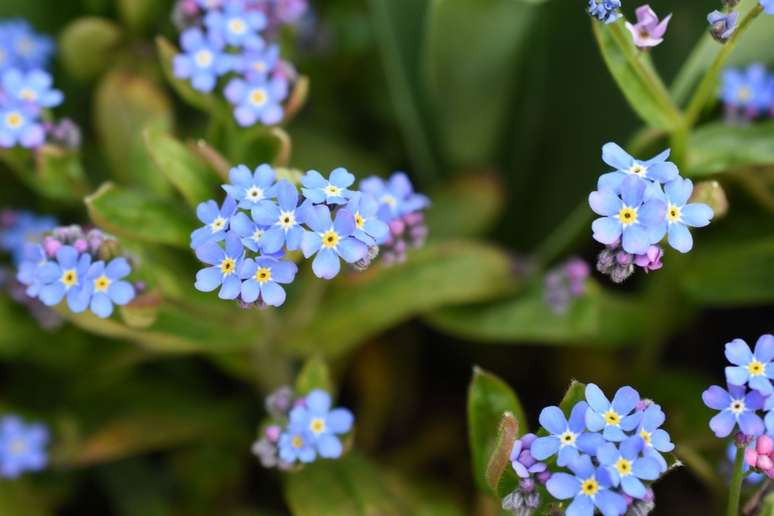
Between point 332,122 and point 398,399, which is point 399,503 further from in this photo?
point 332,122

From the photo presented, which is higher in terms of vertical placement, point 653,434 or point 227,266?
point 227,266

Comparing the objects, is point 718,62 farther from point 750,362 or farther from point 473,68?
point 473,68

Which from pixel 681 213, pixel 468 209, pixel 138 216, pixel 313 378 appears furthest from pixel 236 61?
pixel 681 213

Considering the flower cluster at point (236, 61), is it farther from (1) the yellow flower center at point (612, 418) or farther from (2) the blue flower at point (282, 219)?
(1) the yellow flower center at point (612, 418)

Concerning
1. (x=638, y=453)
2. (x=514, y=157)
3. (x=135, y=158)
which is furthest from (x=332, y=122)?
(x=638, y=453)

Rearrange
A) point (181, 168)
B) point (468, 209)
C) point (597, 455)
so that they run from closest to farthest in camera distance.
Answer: point (597, 455), point (181, 168), point (468, 209)

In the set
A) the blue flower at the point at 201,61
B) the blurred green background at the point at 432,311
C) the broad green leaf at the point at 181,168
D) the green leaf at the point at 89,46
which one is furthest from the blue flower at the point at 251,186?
the green leaf at the point at 89,46

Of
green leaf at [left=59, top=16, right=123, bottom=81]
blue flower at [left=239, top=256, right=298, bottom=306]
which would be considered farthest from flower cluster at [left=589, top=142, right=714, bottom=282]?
green leaf at [left=59, top=16, right=123, bottom=81]
